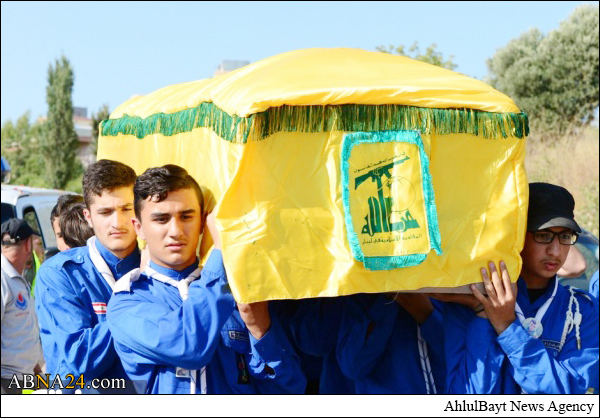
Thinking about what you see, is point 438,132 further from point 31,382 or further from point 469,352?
point 31,382

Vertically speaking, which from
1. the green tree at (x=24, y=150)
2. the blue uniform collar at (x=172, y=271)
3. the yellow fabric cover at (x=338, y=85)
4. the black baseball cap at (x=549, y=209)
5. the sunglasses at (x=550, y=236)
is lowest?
the blue uniform collar at (x=172, y=271)

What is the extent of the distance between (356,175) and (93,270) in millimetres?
1355

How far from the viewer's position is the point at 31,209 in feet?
29.6

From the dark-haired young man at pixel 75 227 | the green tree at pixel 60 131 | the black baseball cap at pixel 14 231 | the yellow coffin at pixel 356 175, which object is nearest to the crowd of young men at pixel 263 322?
the yellow coffin at pixel 356 175

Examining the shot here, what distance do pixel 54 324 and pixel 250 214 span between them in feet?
3.76

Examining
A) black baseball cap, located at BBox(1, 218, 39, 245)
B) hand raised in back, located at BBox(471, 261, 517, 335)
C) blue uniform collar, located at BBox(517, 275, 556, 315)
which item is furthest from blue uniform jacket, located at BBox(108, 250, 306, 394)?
black baseball cap, located at BBox(1, 218, 39, 245)

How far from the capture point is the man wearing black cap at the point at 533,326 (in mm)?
2961

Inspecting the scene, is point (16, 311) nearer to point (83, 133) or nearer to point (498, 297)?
point (498, 297)

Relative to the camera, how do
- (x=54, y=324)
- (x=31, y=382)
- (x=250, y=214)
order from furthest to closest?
(x=31, y=382) → (x=54, y=324) → (x=250, y=214)

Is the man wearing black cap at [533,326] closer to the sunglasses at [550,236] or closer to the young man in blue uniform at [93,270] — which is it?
the sunglasses at [550,236]

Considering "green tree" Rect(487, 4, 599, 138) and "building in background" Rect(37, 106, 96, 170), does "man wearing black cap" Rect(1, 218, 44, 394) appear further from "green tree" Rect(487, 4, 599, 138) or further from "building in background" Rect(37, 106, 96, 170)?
"building in background" Rect(37, 106, 96, 170)

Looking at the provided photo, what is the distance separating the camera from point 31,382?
3602mm

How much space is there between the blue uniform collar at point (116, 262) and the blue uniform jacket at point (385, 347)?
1.01 metres

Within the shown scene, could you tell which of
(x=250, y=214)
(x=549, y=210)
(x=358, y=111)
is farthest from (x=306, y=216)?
(x=549, y=210)
